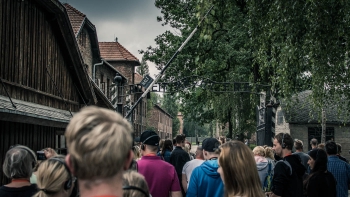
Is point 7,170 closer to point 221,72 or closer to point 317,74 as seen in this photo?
point 317,74

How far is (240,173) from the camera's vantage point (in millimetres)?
3594

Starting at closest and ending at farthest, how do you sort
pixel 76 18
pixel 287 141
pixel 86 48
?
pixel 287 141 → pixel 76 18 → pixel 86 48

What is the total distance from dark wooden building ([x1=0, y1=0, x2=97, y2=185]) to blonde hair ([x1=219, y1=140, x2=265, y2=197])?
6345mm

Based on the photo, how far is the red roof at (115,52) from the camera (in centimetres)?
4522

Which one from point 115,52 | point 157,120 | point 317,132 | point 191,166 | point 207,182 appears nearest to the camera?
point 207,182

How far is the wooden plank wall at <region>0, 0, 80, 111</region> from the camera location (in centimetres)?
1147

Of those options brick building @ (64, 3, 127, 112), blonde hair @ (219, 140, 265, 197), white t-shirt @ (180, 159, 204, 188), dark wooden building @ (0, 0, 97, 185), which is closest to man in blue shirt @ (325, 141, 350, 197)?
white t-shirt @ (180, 159, 204, 188)

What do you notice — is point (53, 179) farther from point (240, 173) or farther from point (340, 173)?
point (340, 173)

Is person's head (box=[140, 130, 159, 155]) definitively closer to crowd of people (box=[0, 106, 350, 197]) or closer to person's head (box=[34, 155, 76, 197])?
crowd of people (box=[0, 106, 350, 197])

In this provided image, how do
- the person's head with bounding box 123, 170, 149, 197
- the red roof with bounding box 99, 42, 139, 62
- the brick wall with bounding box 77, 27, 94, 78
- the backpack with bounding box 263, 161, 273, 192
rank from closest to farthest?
1. the person's head with bounding box 123, 170, 149, 197
2. the backpack with bounding box 263, 161, 273, 192
3. the brick wall with bounding box 77, 27, 94, 78
4. the red roof with bounding box 99, 42, 139, 62

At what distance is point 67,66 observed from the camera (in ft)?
54.7

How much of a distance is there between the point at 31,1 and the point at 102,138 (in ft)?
41.6

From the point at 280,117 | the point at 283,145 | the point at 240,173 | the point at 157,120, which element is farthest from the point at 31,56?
the point at 157,120

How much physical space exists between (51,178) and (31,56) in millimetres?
10537
